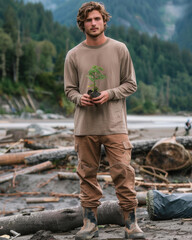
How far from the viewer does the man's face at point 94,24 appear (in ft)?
11.0

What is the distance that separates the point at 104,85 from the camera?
3438mm

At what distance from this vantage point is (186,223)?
3814mm

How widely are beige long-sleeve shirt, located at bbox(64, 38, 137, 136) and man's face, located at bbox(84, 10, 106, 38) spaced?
0.15 metres

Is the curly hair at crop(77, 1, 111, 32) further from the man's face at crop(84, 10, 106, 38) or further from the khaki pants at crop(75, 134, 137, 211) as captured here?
the khaki pants at crop(75, 134, 137, 211)

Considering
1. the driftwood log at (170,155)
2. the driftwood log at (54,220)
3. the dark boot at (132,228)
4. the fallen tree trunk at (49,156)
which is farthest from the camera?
the fallen tree trunk at (49,156)

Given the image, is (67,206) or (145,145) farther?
(145,145)

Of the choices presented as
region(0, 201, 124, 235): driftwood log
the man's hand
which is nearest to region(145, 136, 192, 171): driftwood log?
region(0, 201, 124, 235): driftwood log

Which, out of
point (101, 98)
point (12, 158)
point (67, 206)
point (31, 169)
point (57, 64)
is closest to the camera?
point (101, 98)

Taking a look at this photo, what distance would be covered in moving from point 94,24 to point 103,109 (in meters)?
0.90

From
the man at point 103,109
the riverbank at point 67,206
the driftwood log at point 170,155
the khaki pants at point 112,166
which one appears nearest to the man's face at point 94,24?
the man at point 103,109

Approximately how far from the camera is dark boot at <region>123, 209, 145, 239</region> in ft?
11.0

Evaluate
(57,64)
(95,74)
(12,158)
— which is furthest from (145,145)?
(57,64)

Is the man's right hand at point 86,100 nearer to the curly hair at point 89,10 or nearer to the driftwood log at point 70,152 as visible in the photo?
the curly hair at point 89,10

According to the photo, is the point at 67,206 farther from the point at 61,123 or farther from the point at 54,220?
the point at 61,123
